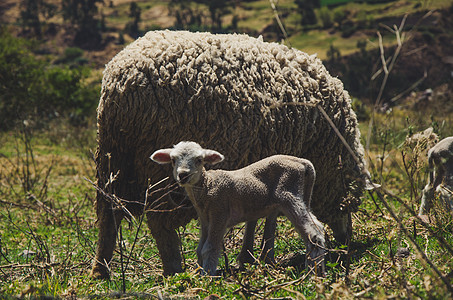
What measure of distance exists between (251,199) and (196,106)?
3.50 feet

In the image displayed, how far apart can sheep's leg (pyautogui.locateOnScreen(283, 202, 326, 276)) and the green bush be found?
13.9m

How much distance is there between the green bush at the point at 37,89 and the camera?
653 inches

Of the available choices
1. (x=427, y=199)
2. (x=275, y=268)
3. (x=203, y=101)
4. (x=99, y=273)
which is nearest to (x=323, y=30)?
(x=427, y=199)

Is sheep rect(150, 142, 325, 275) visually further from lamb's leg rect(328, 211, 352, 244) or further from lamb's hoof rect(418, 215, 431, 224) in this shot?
lamb's hoof rect(418, 215, 431, 224)

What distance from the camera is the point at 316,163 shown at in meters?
5.07

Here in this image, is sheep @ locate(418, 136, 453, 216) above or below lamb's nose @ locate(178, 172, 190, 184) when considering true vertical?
below

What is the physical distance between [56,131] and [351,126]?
13205 mm

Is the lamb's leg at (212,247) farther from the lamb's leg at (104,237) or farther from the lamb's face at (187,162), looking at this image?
the lamb's leg at (104,237)

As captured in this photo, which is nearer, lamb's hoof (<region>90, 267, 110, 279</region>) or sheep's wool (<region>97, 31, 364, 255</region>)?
sheep's wool (<region>97, 31, 364, 255</region>)

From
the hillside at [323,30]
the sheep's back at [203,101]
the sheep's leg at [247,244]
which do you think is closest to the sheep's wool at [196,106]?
the sheep's back at [203,101]

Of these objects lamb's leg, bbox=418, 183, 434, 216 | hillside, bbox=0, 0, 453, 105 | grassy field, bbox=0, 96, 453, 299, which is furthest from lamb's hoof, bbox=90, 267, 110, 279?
hillside, bbox=0, 0, 453, 105

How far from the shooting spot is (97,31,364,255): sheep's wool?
4.38 metres

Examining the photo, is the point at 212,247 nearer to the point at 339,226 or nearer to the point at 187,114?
the point at 187,114

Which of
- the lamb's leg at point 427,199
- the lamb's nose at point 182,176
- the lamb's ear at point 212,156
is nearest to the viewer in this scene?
the lamb's nose at point 182,176
